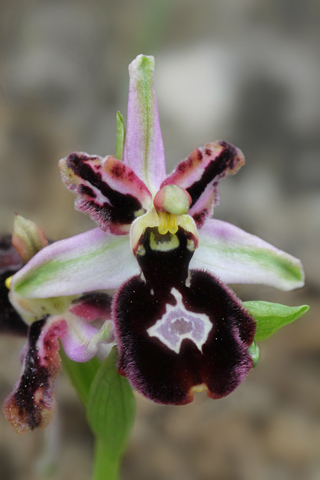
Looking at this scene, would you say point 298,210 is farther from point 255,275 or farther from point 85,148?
point 255,275

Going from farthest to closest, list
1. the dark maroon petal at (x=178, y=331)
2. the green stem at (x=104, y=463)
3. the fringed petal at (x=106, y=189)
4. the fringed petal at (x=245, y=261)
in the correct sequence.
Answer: the green stem at (x=104, y=463) → the fringed petal at (x=245, y=261) → the fringed petal at (x=106, y=189) → the dark maroon petal at (x=178, y=331)

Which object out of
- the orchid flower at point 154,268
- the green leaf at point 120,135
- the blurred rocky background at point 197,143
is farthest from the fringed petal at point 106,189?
the blurred rocky background at point 197,143

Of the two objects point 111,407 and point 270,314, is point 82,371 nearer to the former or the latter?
point 111,407

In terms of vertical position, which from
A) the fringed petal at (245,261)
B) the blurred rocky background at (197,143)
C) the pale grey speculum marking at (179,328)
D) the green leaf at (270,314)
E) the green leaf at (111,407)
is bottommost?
the blurred rocky background at (197,143)

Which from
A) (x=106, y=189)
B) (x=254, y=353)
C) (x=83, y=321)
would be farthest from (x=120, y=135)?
(x=254, y=353)

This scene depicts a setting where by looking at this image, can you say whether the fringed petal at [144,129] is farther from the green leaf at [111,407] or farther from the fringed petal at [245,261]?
the green leaf at [111,407]

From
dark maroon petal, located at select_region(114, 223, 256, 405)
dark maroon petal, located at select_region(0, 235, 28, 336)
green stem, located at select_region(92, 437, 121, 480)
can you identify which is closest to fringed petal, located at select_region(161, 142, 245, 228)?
dark maroon petal, located at select_region(114, 223, 256, 405)

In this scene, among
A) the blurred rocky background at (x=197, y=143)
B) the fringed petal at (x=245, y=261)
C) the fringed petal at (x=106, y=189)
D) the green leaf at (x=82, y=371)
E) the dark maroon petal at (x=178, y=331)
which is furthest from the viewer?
the blurred rocky background at (x=197, y=143)

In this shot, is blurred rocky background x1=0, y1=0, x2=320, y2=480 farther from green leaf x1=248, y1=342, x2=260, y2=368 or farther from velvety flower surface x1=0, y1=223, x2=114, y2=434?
green leaf x1=248, y1=342, x2=260, y2=368
